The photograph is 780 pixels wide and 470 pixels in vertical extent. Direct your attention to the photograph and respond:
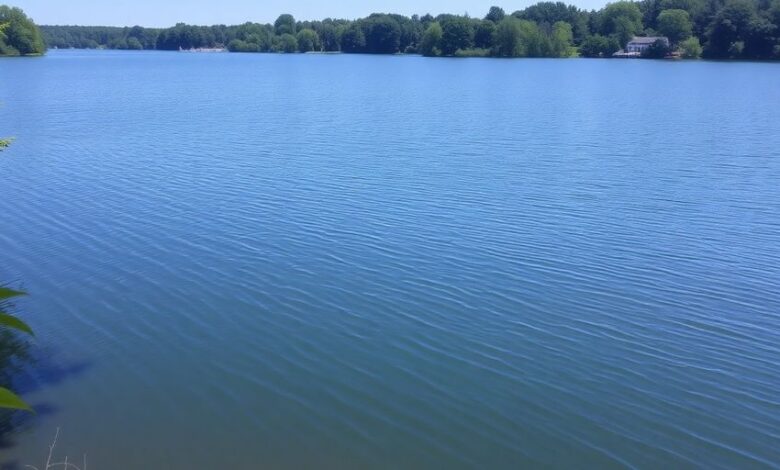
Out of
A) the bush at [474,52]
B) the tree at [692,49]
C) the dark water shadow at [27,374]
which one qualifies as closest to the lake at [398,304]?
the dark water shadow at [27,374]

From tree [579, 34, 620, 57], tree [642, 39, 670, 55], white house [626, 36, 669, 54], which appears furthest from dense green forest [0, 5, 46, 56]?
white house [626, 36, 669, 54]

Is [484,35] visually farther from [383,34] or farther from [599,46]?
[383,34]

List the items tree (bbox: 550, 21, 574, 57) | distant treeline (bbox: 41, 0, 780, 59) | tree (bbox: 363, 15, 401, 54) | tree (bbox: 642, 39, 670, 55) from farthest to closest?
tree (bbox: 363, 15, 401, 54) < tree (bbox: 550, 21, 574, 57) < tree (bbox: 642, 39, 670, 55) < distant treeline (bbox: 41, 0, 780, 59)

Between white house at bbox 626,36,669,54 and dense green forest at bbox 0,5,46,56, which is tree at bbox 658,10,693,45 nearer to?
white house at bbox 626,36,669,54

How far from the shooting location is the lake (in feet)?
29.6

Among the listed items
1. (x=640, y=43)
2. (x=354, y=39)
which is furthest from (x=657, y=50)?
(x=354, y=39)

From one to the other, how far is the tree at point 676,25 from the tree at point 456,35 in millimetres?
37677

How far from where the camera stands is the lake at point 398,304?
355 inches

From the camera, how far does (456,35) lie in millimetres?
148750

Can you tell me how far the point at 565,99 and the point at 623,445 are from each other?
1751 inches

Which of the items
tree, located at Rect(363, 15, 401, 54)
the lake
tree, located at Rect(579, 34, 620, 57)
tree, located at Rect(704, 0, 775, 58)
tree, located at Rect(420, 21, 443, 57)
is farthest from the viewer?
tree, located at Rect(363, 15, 401, 54)

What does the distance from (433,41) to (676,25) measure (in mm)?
49697

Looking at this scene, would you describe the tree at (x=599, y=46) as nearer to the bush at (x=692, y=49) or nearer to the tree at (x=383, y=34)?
the bush at (x=692, y=49)

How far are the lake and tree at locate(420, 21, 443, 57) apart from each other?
426 ft
